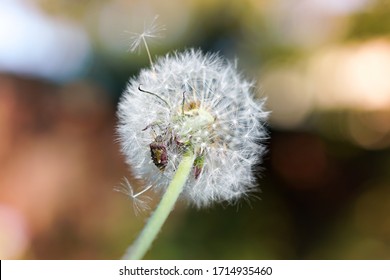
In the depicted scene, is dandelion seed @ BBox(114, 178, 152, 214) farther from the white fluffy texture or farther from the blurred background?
the blurred background

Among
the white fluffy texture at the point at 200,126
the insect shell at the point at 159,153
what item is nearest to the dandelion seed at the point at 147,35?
the white fluffy texture at the point at 200,126

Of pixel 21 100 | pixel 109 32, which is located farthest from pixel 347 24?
pixel 21 100

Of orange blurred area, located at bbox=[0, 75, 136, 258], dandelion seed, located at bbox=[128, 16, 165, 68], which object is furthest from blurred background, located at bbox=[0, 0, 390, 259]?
dandelion seed, located at bbox=[128, 16, 165, 68]

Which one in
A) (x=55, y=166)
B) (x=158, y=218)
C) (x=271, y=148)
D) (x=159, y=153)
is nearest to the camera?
(x=158, y=218)

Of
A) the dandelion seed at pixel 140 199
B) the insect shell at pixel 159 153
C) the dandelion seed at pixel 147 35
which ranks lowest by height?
the dandelion seed at pixel 140 199

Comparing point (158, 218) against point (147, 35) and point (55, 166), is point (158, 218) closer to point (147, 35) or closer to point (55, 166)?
point (147, 35)

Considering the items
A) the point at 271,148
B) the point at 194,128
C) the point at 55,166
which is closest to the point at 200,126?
the point at 194,128

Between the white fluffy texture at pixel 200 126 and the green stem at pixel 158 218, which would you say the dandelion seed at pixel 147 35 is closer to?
the white fluffy texture at pixel 200 126
